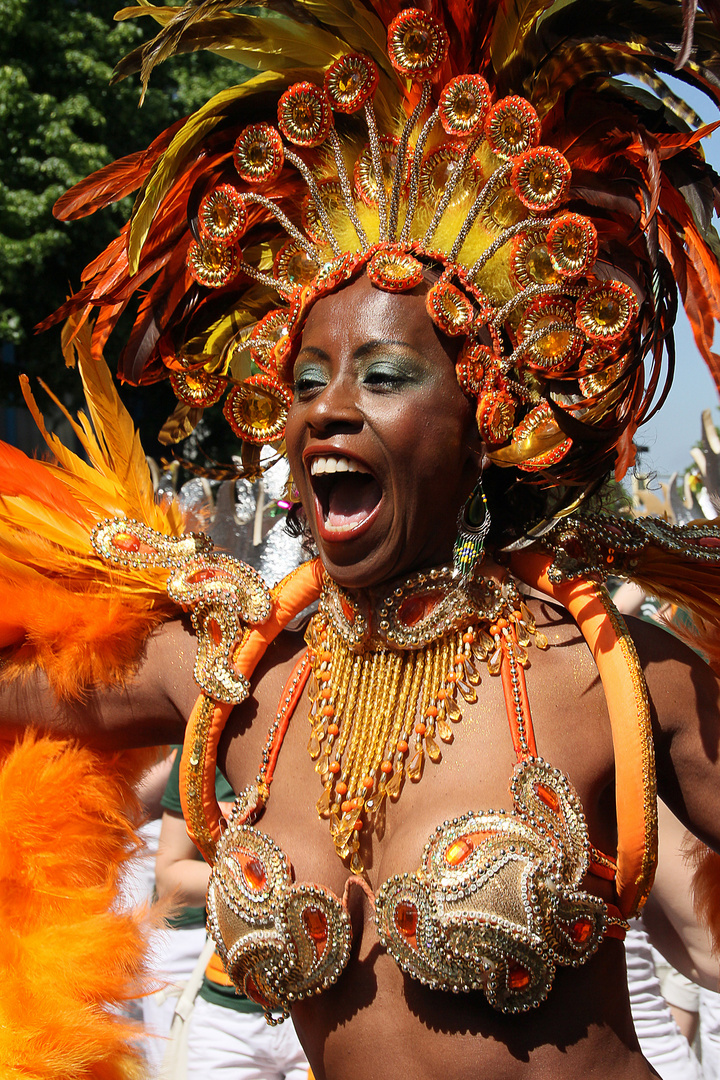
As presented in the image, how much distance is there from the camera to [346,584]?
1.97m

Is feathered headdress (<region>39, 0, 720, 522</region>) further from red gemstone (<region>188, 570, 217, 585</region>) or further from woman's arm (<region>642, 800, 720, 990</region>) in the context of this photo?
woman's arm (<region>642, 800, 720, 990</region>)

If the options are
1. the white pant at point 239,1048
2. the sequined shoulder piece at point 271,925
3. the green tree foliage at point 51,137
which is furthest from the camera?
the green tree foliage at point 51,137

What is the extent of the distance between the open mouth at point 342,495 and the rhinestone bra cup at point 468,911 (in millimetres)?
523

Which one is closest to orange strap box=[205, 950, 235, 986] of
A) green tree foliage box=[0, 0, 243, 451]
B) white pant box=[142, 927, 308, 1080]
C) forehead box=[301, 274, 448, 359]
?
white pant box=[142, 927, 308, 1080]

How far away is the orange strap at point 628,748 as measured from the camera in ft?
5.89

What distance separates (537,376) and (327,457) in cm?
45

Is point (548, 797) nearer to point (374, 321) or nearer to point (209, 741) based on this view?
point (209, 741)

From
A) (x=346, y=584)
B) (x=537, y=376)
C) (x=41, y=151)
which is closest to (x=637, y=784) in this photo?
(x=346, y=584)

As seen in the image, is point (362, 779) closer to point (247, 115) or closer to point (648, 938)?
point (247, 115)

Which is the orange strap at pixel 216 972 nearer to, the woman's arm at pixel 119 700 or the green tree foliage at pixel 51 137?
the woman's arm at pixel 119 700

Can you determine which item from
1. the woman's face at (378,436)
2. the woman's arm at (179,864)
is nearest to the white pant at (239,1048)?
the woman's arm at (179,864)

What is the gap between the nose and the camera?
1878 mm

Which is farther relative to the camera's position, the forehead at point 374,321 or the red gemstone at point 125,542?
the red gemstone at point 125,542

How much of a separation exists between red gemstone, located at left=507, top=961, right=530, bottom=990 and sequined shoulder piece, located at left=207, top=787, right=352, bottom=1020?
0.29m
